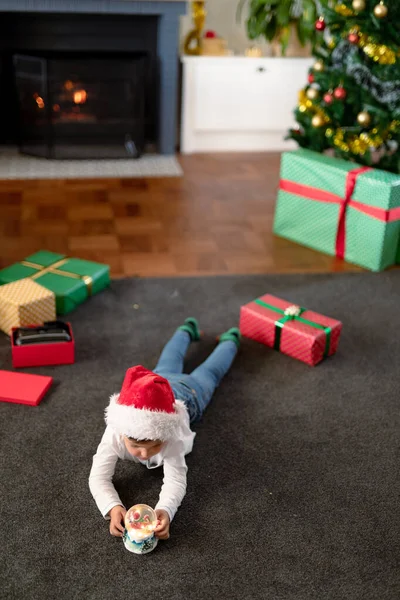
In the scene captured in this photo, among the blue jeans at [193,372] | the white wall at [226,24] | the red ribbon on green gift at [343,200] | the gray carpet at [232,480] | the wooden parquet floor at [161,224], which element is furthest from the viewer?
the white wall at [226,24]

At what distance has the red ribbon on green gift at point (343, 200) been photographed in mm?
2990

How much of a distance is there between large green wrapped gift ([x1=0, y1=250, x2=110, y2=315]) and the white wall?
8.14ft

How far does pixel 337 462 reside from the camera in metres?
1.95

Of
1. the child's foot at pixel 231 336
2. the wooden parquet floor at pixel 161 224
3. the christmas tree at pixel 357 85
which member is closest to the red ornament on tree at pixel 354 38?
the christmas tree at pixel 357 85

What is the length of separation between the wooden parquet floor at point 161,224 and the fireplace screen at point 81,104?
457 mm

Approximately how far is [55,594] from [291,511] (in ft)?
2.02

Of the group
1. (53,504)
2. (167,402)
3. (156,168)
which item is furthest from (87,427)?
(156,168)

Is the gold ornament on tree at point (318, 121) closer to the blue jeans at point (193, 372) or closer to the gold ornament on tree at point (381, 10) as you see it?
the gold ornament on tree at point (381, 10)

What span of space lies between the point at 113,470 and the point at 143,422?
0.26 metres

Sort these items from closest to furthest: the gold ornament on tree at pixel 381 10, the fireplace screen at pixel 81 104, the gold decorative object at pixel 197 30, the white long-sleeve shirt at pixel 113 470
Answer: the white long-sleeve shirt at pixel 113 470
the gold ornament on tree at pixel 381 10
the fireplace screen at pixel 81 104
the gold decorative object at pixel 197 30

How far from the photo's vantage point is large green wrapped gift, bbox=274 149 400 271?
3.00 meters

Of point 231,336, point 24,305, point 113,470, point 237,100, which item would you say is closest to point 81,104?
point 237,100

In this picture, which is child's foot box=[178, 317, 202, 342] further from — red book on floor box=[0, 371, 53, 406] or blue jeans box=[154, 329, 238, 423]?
red book on floor box=[0, 371, 53, 406]

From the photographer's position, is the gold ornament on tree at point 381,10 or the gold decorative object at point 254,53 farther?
the gold decorative object at point 254,53
